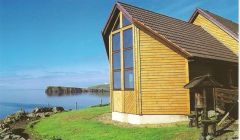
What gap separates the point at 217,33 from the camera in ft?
90.9

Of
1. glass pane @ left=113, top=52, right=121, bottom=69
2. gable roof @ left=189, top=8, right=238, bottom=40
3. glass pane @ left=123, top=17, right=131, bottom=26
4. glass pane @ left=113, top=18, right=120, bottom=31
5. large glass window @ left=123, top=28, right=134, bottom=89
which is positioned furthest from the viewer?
gable roof @ left=189, top=8, right=238, bottom=40

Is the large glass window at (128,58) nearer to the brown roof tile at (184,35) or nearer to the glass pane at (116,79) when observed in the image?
the glass pane at (116,79)

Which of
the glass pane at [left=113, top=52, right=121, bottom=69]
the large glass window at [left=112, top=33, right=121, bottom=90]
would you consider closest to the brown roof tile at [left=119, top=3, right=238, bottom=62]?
the large glass window at [left=112, top=33, right=121, bottom=90]

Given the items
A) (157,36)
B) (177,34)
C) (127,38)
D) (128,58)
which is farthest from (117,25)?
A: (177,34)

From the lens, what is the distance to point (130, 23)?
2206 centimetres

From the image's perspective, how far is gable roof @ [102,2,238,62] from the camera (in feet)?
67.1

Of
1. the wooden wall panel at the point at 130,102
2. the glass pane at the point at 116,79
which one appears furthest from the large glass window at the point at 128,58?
the glass pane at the point at 116,79

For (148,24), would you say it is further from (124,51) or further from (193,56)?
(193,56)

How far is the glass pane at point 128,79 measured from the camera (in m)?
21.6

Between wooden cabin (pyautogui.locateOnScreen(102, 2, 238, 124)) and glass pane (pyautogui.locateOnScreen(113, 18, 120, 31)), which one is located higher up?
glass pane (pyautogui.locateOnScreen(113, 18, 120, 31))

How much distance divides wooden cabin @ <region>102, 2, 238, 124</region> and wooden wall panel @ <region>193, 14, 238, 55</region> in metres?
1.77

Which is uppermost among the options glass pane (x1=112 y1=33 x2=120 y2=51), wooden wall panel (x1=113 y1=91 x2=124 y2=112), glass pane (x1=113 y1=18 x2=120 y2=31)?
glass pane (x1=113 y1=18 x2=120 y2=31)

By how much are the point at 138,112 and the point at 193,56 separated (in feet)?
16.6

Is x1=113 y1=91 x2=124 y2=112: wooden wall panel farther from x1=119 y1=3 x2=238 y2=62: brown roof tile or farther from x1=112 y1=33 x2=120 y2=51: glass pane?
x1=119 y1=3 x2=238 y2=62: brown roof tile
